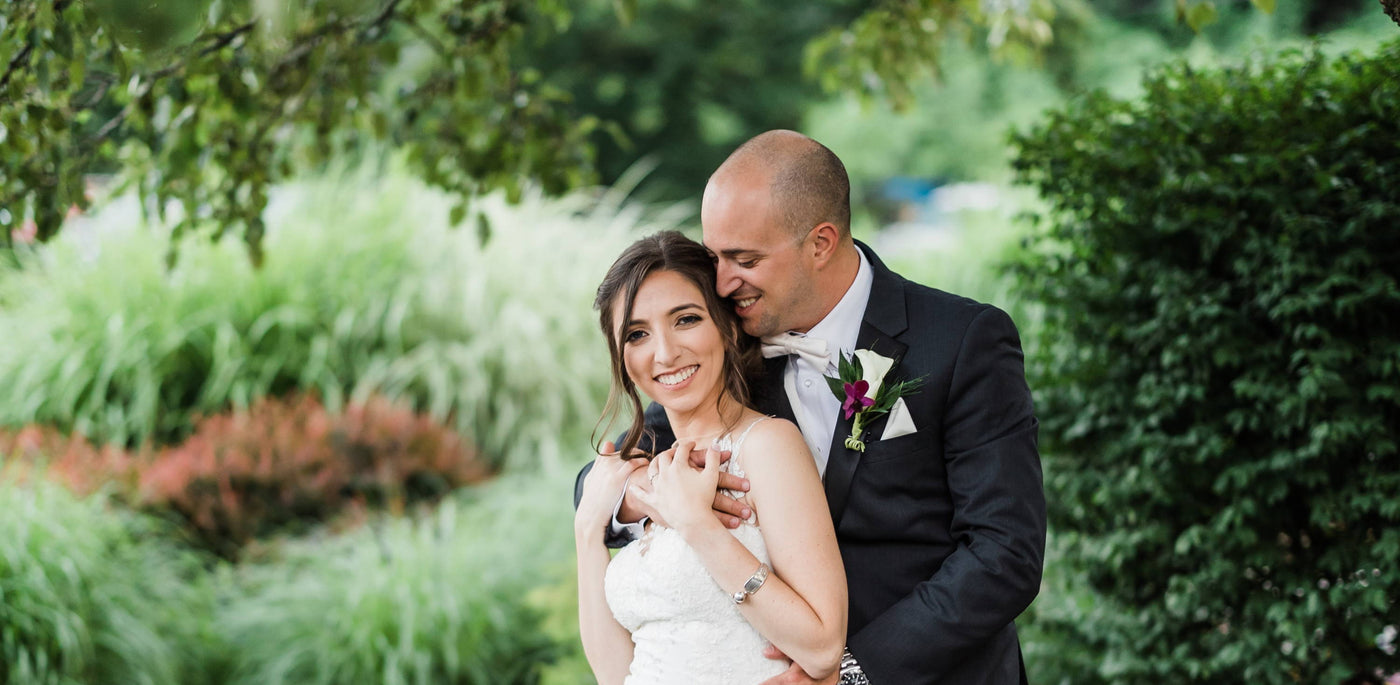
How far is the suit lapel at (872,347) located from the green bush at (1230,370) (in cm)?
146

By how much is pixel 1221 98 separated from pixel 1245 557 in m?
1.45

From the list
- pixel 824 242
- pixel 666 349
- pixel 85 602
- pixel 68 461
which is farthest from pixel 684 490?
pixel 68 461

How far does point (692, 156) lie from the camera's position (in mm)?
18672

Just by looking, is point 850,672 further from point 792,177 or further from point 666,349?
point 792,177

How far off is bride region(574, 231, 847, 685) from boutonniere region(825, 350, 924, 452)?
12 cm

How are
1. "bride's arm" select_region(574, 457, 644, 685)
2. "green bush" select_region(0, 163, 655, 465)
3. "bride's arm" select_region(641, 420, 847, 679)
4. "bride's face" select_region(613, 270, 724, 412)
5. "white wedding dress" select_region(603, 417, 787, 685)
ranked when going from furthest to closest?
1. "green bush" select_region(0, 163, 655, 465)
2. "bride's arm" select_region(574, 457, 644, 685)
3. "bride's face" select_region(613, 270, 724, 412)
4. "white wedding dress" select_region(603, 417, 787, 685)
5. "bride's arm" select_region(641, 420, 847, 679)

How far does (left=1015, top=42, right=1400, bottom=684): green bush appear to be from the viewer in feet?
11.1

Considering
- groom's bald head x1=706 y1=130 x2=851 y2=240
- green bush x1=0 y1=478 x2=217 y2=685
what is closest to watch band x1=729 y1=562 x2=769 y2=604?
groom's bald head x1=706 y1=130 x2=851 y2=240

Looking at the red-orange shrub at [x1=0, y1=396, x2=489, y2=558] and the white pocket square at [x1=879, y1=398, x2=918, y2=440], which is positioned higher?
the white pocket square at [x1=879, y1=398, x2=918, y2=440]

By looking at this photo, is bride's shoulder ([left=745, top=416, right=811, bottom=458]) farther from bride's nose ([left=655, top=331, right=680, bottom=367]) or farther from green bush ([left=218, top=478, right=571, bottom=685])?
green bush ([left=218, top=478, right=571, bottom=685])

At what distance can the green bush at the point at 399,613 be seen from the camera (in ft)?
17.4

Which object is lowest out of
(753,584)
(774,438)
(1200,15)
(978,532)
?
(753,584)

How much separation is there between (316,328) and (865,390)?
6374mm

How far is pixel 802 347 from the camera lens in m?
2.60
